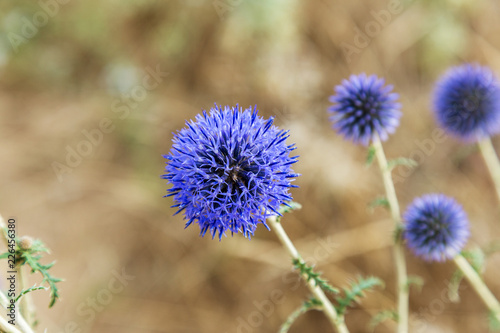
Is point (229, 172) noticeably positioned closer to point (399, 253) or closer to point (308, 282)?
point (308, 282)

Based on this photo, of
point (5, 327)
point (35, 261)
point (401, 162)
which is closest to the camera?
point (5, 327)

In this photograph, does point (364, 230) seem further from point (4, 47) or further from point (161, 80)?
point (4, 47)

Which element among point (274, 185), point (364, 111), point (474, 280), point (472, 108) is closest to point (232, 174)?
point (274, 185)

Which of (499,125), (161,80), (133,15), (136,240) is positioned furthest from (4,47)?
(499,125)

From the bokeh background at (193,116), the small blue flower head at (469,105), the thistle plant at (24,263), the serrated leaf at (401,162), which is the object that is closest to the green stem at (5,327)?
the thistle plant at (24,263)

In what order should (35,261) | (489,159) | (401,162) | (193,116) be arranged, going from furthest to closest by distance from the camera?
1. (193,116)
2. (489,159)
3. (401,162)
4. (35,261)

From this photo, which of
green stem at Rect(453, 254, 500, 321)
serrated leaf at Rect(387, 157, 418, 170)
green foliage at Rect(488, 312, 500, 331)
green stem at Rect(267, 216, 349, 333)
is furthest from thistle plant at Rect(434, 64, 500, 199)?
green stem at Rect(267, 216, 349, 333)
